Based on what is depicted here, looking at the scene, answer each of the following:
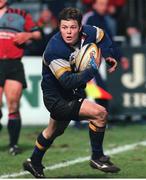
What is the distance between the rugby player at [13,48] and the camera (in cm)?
1115

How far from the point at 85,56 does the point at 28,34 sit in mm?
2836

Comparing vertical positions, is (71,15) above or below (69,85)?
above

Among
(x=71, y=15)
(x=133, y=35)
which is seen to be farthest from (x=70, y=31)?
(x=133, y=35)

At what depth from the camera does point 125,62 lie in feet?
48.4

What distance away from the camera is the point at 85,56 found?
840 centimetres

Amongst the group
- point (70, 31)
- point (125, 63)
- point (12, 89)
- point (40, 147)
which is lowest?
point (125, 63)

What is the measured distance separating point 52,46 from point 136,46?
645 cm

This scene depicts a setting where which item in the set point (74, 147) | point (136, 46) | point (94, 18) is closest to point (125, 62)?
point (136, 46)

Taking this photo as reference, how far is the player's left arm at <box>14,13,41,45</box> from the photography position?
11.1m

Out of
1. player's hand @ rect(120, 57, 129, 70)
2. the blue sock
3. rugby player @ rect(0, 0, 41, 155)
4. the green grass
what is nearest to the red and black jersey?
rugby player @ rect(0, 0, 41, 155)

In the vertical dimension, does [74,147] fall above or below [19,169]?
below

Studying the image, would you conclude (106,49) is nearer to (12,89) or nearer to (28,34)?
(28,34)

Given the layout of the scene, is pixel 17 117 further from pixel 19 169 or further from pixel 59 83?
pixel 59 83

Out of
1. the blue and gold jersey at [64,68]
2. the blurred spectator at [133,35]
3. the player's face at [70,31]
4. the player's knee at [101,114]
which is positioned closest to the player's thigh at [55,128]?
the blue and gold jersey at [64,68]
